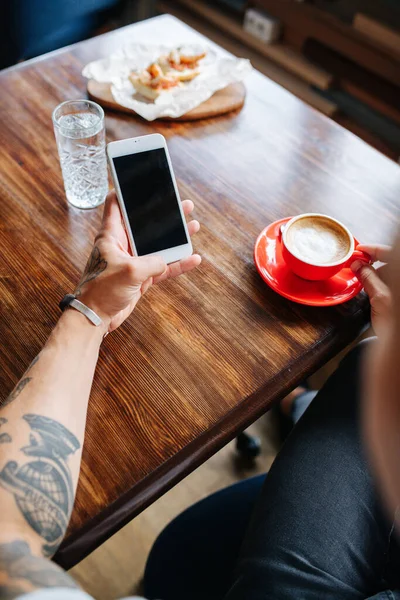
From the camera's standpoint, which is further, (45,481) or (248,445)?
(248,445)

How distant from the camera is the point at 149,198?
0.91 m

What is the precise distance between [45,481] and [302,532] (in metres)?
0.43

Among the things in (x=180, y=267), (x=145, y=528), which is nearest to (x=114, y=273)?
(x=180, y=267)

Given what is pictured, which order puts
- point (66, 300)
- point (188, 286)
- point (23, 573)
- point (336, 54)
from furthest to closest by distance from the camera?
point (336, 54) → point (188, 286) → point (66, 300) → point (23, 573)

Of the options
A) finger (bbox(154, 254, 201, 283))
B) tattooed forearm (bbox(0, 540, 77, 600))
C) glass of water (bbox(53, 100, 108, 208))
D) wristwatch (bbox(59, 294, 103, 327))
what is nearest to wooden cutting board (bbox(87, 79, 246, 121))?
glass of water (bbox(53, 100, 108, 208))

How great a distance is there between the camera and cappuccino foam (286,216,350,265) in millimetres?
942

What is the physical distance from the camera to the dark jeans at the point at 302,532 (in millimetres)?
843

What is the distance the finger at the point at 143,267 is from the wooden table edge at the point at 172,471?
242 mm

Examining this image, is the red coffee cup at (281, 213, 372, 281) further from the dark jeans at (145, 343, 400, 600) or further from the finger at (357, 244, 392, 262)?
the dark jeans at (145, 343, 400, 600)

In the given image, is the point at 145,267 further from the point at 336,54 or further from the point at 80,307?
the point at 336,54

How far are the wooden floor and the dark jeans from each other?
40 centimetres

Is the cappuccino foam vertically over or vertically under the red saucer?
over

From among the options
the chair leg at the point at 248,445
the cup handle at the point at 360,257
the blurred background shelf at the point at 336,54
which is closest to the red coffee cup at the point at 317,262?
the cup handle at the point at 360,257

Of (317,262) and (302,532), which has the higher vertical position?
(317,262)
